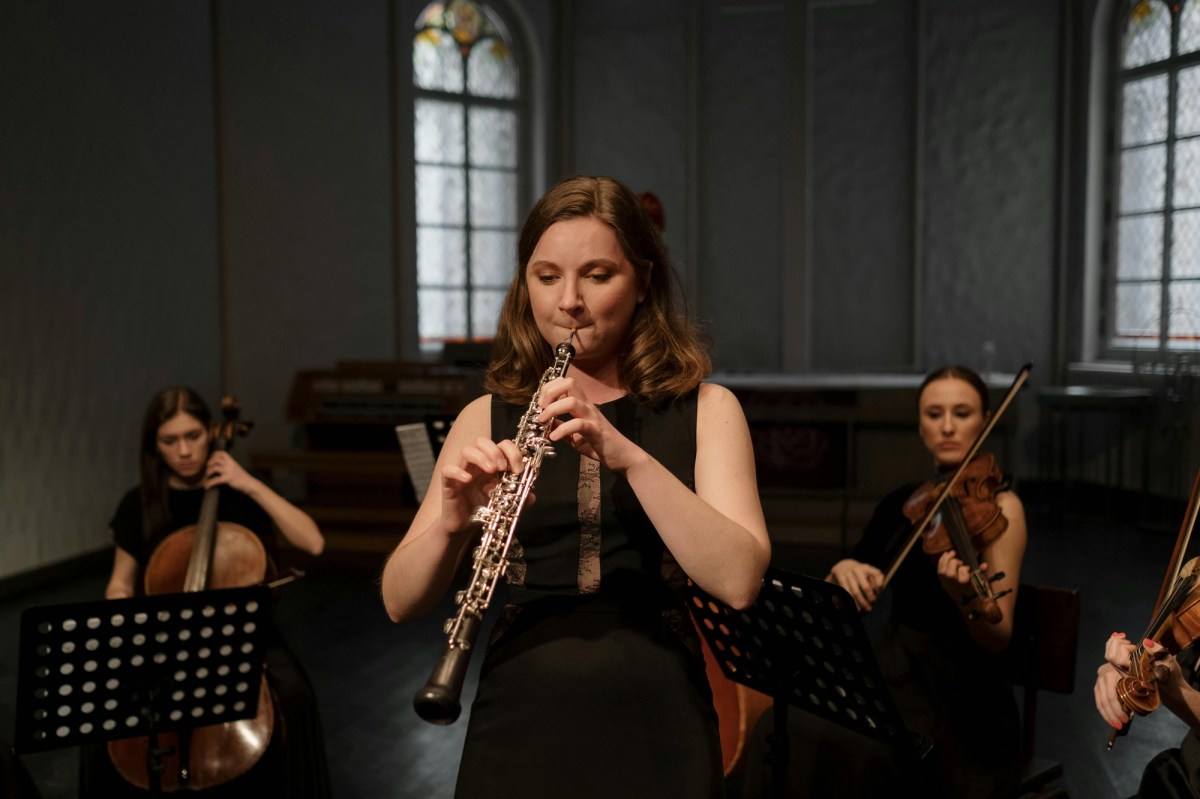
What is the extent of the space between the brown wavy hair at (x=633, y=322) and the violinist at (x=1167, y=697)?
0.80 metres

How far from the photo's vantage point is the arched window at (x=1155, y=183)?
8.45m

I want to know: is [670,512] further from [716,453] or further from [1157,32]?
[1157,32]

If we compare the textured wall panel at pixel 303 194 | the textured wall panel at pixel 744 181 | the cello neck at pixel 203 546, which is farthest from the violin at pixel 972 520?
the textured wall panel at pixel 744 181

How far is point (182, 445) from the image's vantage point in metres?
3.36

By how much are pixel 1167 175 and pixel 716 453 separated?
8.34 m

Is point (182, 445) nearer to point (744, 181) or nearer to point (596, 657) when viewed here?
point (596, 657)

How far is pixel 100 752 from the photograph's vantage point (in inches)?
114

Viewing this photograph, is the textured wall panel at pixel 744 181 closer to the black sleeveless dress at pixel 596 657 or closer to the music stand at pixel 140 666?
the music stand at pixel 140 666

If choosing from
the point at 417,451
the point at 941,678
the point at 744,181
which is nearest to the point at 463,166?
the point at 744,181

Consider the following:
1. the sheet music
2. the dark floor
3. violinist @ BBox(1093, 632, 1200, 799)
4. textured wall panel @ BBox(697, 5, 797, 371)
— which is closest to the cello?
the dark floor

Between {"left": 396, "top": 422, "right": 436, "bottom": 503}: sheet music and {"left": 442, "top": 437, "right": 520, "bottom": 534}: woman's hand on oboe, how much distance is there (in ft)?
6.85

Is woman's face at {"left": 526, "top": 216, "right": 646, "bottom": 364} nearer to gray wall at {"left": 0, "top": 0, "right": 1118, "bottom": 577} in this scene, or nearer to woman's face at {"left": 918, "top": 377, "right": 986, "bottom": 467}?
woman's face at {"left": 918, "top": 377, "right": 986, "bottom": 467}

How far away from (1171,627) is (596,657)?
90cm

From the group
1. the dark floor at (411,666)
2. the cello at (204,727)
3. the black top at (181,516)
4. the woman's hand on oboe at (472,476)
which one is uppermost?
the woman's hand on oboe at (472,476)
